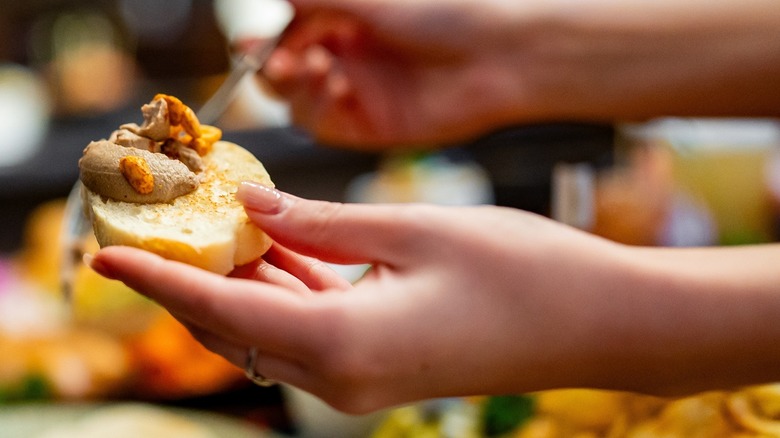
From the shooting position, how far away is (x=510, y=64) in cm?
182

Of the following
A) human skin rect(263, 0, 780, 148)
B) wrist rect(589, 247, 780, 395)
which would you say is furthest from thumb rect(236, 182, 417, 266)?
human skin rect(263, 0, 780, 148)

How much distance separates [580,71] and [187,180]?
47.0 inches

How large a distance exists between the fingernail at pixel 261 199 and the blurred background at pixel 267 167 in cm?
32

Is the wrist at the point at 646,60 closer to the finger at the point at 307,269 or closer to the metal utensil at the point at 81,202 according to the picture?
the metal utensil at the point at 81,202

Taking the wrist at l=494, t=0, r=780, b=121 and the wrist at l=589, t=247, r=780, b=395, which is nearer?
the wrist at l=589, t=247, r=780, b=395

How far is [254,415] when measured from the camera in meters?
1.77

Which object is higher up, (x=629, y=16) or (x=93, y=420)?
(x=629, y=16)

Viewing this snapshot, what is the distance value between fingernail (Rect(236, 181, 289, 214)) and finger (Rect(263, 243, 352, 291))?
0.26 feet

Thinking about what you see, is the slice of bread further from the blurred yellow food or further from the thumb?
the blurred yellow food

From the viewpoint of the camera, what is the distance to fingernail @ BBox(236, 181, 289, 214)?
0.76 meters

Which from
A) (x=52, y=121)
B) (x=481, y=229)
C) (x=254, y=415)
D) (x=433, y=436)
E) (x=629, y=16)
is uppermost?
(x=629, y=16)

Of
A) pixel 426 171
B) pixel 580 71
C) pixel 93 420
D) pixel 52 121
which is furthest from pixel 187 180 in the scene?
Result: pixel 52 121

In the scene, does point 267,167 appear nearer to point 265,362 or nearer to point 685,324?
point 265,362

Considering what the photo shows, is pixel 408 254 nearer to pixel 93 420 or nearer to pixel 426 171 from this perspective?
pixel 93 420
